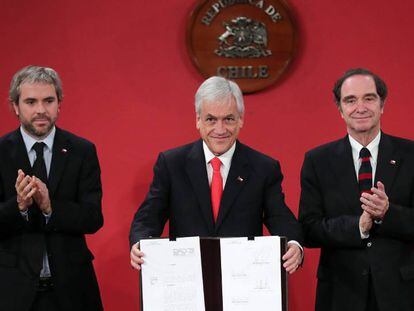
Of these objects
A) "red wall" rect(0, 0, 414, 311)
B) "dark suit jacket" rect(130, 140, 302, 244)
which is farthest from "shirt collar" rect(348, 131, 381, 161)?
"red wall" rect(0, 0, 414, 311)

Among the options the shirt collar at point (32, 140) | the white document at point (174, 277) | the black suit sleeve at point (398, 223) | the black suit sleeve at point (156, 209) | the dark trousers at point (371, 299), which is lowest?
the dark trousers at point (371, 299)

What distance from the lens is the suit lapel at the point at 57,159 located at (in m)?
3.02

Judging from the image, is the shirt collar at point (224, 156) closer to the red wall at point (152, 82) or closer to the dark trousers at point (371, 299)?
the dark trousers at point (371, 299)

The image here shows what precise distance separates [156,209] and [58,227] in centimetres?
40

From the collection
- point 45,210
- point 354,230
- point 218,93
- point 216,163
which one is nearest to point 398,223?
point 354,230

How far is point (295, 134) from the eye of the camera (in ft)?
13.4

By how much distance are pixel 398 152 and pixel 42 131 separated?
148cm

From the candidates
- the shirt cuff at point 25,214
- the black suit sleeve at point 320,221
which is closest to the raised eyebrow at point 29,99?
the shirt cuff at point 25,214

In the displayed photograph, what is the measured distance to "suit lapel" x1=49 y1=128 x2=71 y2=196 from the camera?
302 centimetres

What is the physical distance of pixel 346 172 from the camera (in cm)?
303

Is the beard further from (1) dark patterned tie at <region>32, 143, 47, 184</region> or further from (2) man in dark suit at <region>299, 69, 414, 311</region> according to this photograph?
(2) man in dark suit at <region>299, 69, 414, 311</region>

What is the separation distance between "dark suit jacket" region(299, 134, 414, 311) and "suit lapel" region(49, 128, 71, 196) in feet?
3.34

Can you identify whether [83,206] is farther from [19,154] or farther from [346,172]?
[346,172]

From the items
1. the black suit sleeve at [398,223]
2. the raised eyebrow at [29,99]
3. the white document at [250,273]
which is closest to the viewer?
the white document at [250,273]
